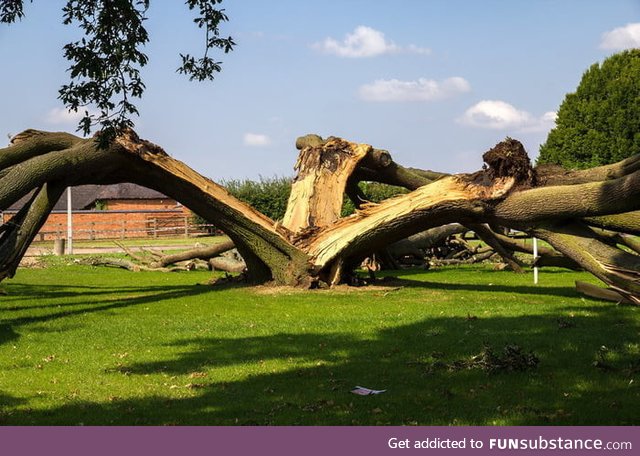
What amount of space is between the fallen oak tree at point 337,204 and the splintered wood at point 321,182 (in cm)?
3

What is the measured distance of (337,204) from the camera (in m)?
19.0

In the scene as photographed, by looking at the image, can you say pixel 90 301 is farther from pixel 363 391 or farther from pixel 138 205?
pixel 138 205

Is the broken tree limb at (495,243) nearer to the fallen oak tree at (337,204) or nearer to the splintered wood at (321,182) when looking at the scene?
the fallen oak tree at (337,204)

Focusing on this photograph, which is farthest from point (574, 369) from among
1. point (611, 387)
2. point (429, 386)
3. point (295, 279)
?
point (295, 279)

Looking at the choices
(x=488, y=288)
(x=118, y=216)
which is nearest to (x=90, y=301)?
(x=488, y=288)

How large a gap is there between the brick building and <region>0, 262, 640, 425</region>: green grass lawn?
35.0 meters

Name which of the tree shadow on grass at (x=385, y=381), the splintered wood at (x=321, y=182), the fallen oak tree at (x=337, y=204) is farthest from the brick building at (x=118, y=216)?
the tree shadow on grass at (x=385, y=381)

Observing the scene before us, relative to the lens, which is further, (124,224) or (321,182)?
(124,224)

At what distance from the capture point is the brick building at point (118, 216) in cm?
5675

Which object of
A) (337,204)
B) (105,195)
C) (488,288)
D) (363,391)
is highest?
(105,195)

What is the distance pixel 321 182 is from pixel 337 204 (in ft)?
2.28

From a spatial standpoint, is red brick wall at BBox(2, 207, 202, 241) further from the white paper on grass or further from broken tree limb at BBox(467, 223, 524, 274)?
the white paper on grass

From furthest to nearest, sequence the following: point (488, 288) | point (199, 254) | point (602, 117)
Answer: point (602, 117)
point (199, 254)
point (488, 288)
